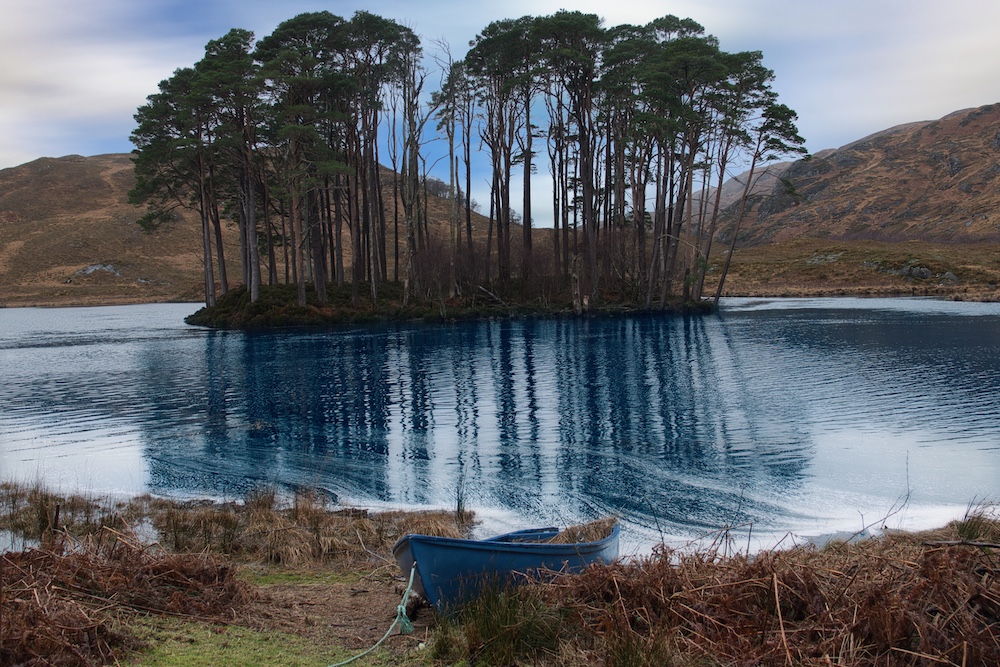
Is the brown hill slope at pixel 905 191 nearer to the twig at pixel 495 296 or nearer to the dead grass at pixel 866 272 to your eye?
the dead grass at pixel 866 272

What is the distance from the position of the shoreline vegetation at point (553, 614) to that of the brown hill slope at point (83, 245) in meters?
93.4

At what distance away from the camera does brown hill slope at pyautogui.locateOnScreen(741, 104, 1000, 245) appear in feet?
424

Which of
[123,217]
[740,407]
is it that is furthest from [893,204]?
[740,407]

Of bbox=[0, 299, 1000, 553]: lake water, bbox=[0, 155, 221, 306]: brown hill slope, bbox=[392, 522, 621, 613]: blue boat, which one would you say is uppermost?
bbox=[0, 155, 221, 306]: brown hill slope

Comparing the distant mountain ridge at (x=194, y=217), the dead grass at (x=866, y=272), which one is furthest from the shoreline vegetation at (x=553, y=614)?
the distant mountain ridge at (x=194, y=217)

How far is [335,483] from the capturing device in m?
13.4

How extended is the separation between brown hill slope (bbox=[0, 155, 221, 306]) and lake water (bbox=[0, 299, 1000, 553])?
244 feet

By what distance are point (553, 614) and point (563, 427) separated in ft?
38.7

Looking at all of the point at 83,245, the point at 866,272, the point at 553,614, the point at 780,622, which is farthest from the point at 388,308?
the point at 83,245

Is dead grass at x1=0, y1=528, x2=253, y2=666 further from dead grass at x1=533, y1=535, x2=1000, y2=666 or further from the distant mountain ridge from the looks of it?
the distant mountain ridge

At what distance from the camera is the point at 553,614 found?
19.1 ft

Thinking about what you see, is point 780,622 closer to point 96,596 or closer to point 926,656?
point 926,656

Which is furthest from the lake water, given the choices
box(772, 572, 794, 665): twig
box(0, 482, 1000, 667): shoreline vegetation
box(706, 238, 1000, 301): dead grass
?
box(706, 238, 1000, 301): dead grass

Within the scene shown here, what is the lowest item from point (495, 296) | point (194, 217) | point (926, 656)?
point (926, 656)
